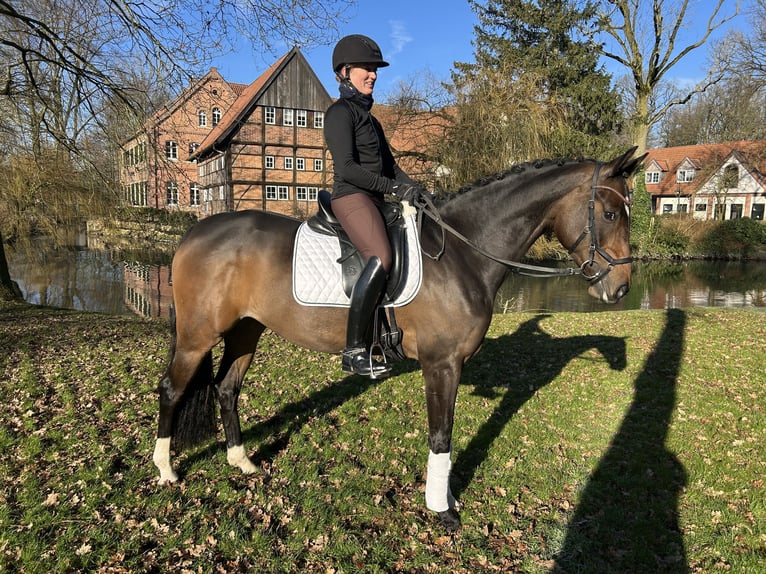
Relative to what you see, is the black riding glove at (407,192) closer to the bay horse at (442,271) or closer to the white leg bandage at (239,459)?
the bay horse at (442,271)

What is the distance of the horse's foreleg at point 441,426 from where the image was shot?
3.51m

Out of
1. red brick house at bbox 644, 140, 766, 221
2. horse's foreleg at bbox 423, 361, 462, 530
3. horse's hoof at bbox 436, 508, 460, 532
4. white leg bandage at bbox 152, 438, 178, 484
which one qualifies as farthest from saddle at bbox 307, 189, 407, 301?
red brick house at bbox 644, 140, 766, 221

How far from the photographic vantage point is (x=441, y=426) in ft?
11.6

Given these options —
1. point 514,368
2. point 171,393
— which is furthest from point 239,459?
point 514,368

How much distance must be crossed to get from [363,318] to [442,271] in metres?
0.70

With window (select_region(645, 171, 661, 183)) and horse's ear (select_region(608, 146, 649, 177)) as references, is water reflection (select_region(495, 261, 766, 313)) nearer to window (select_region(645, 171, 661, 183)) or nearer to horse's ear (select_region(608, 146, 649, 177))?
horse's ear (select_region(608, 146, 649, 177))

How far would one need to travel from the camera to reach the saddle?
3486mm

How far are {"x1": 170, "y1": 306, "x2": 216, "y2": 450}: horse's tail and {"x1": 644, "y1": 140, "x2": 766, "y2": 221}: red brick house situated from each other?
40.4 m

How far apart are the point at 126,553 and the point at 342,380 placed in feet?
12.8

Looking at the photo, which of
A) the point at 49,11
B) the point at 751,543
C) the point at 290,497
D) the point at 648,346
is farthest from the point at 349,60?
the point at 49,11

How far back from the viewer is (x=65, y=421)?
5.12 meters

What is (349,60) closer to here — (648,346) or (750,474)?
(750,474)

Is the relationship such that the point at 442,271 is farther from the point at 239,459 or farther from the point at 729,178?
the point at 729,178

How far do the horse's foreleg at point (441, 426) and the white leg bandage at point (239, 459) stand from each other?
172 centimetres
